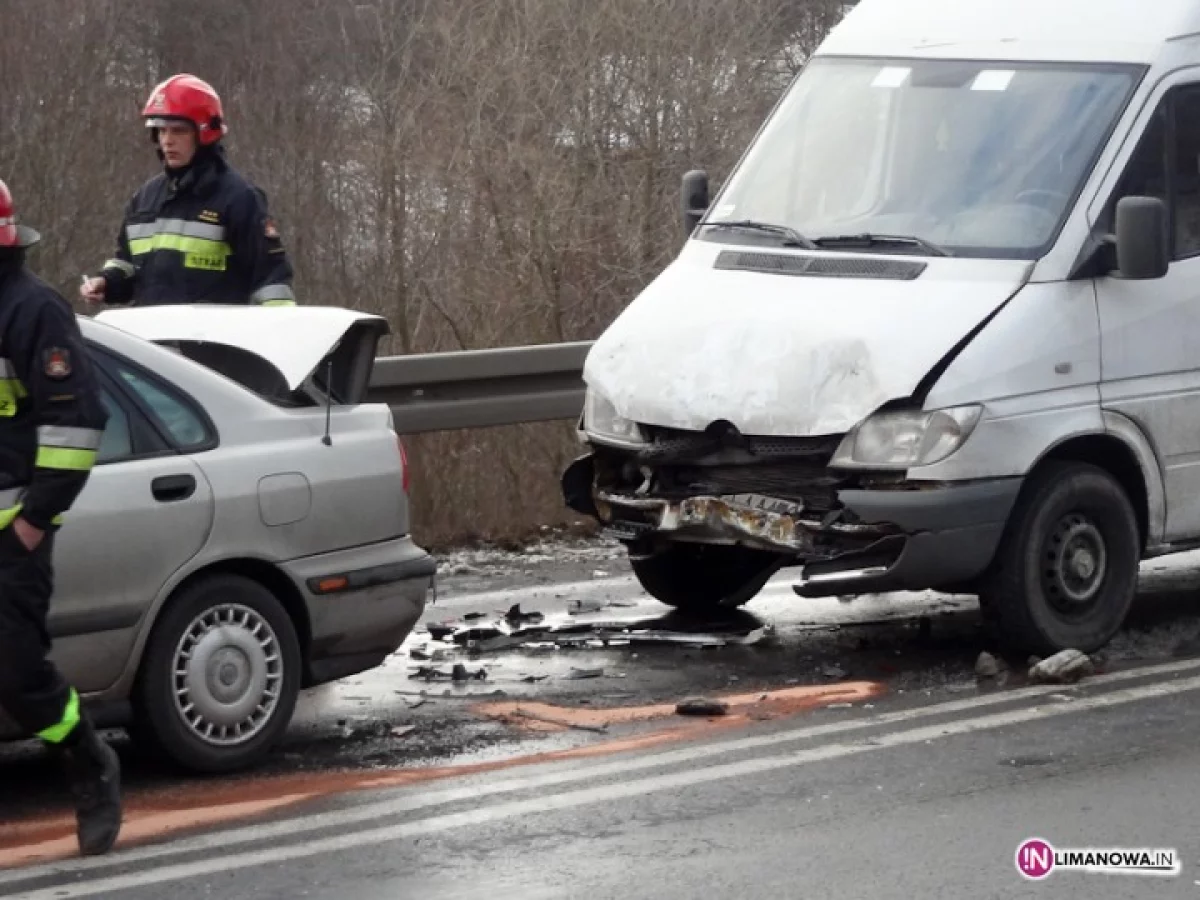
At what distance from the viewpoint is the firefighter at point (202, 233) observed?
8297mm

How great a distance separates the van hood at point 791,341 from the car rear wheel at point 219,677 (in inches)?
73.3

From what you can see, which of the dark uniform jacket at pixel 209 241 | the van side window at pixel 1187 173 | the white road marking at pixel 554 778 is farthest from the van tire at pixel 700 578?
the van side window at pixel 1187 173

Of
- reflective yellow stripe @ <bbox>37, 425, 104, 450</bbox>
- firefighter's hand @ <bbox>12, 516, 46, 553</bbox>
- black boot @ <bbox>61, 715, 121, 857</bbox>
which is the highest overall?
reflective yellow stripe @ <bbox>37, 425, 104, 450</bbox>

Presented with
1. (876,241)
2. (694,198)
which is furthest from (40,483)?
(694,198)

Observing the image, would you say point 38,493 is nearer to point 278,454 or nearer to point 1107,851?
point 278,454

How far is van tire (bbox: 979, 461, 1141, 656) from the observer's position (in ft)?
25.1

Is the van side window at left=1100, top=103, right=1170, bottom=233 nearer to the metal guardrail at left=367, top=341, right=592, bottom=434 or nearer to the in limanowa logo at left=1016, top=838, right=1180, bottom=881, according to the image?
the in limanowa logo at left=1016, top=838, right=1180, bottom=881

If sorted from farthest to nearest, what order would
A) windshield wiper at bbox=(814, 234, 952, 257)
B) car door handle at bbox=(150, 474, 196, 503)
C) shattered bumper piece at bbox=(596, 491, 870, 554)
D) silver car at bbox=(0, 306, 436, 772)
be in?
1. windshield wiper at bbox=(814, 234, 952, 257)
2. shattered bumper piece at bbox=(596, 491, 870, 554)
3. car door handle at bbox=(150, 474, 196, 503)
4. silver car at bbox=(0, 306, 436, 772)

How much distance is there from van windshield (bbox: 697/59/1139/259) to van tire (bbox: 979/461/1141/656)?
872mm

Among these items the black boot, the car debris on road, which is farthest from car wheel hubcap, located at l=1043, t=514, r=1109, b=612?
the black boot

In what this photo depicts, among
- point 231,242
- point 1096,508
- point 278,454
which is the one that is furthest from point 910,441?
point 231,242

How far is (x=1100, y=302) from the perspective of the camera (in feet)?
25.7

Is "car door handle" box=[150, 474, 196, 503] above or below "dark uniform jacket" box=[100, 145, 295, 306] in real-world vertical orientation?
below

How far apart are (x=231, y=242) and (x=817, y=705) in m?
2.92
